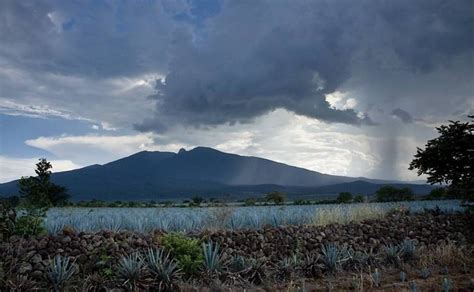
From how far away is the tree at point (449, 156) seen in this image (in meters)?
21.8

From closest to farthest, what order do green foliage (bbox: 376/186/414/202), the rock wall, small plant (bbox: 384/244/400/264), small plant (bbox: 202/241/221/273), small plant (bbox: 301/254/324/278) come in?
the rock wall → small plant (bbox: 202/241/221/273) → small plant (bbox: 301/254/324/278) → small plant (bbox: 384/244/400/264) → green foliage (bbox: 376/186/414/202)

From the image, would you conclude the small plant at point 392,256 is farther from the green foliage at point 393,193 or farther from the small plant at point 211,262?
the green foliage at point 393,193

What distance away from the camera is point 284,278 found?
955 cm

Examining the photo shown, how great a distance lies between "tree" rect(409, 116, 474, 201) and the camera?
21.8m

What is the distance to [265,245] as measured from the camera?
11.3 meters

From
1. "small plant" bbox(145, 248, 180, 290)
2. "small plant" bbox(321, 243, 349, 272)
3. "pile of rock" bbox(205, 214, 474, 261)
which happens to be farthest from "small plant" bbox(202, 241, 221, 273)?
"small plant" bbox(321, 243, 349, 272)

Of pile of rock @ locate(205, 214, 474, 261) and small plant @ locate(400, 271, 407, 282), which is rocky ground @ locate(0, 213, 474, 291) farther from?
small plant @ locate(400, 271, 407, 282)

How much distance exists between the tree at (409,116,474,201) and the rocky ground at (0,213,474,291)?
267 inches

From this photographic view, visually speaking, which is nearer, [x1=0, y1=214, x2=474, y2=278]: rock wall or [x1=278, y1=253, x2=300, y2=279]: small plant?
[x1=0, y1=214, x2=474, y2=278]: rock wall

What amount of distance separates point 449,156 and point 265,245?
14.8 meters

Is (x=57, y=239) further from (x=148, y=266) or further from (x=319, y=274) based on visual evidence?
(x=319, y=274)

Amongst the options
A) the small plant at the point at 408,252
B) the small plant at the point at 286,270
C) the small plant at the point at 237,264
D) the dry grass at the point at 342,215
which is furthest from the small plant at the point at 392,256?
the small plant at the point at 237,264

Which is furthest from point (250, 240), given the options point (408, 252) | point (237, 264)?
point (408, 252)

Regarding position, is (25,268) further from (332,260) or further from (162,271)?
(332,260)
